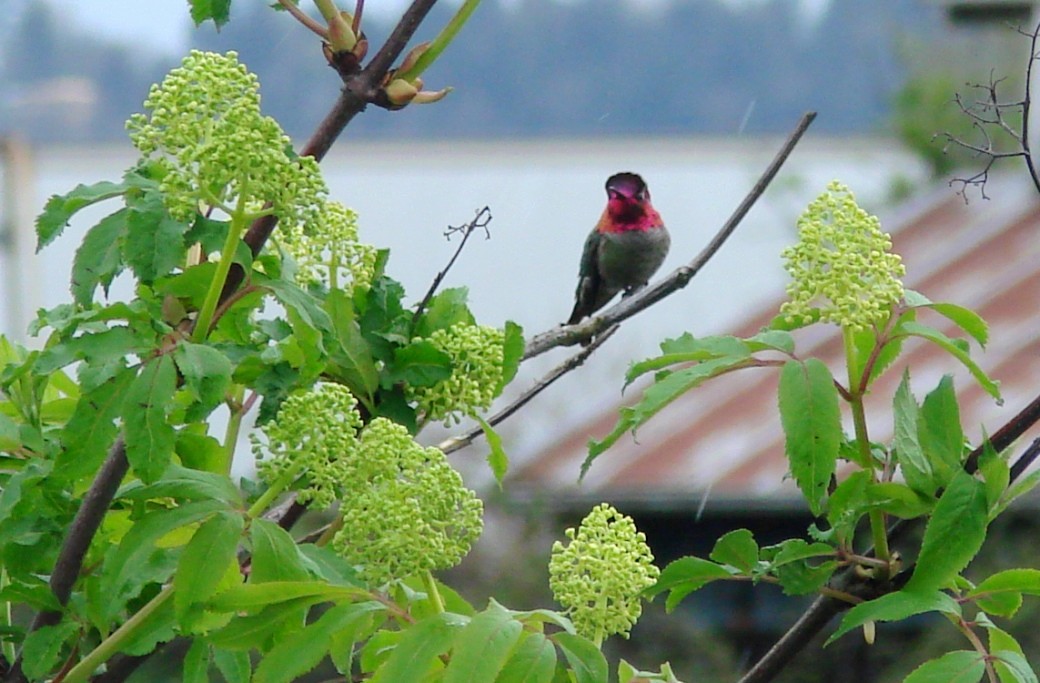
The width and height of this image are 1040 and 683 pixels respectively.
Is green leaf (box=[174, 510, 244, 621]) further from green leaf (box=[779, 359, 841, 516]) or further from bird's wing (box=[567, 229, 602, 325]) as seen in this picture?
bird's wing (box=[567, 229, 602, 325])

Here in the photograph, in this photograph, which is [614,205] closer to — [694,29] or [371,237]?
[371,237]

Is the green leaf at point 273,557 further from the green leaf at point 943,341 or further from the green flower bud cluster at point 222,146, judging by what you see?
the green leaf at point 943,341

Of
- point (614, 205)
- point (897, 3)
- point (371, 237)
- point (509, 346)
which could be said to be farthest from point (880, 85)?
point (509, 346)

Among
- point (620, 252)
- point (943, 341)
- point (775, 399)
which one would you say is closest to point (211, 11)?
point (943, 341)

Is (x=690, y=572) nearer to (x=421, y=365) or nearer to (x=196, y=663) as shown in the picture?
(x=421, y=365)

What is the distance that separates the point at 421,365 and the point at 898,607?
36 cm

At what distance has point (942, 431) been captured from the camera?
0.98 m

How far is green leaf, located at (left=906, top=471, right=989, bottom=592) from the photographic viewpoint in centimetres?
92

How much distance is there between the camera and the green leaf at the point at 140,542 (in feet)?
2.96

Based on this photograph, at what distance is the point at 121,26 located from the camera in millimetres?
16375

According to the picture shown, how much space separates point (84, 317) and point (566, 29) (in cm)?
1506

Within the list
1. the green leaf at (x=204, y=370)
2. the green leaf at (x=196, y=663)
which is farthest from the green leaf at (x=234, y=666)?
the green leaf at (x=204, y=370)

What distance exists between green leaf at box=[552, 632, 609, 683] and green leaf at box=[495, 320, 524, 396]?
0.22 m

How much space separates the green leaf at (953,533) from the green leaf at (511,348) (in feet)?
1.01
